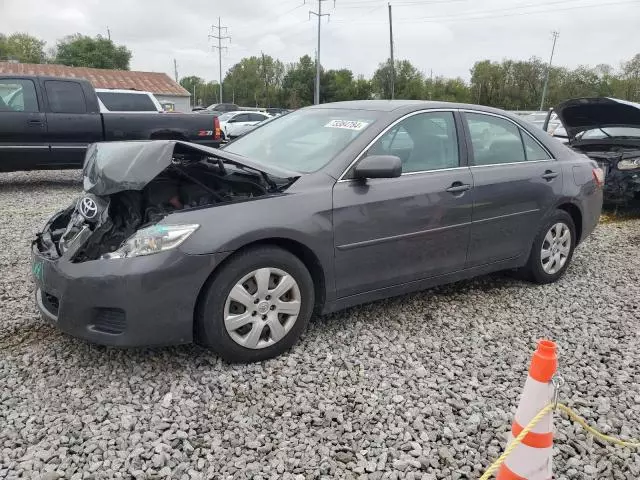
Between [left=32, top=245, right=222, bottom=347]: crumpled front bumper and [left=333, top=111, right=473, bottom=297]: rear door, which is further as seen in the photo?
[left=333, top=111, right=473, bottom=297]: rear door

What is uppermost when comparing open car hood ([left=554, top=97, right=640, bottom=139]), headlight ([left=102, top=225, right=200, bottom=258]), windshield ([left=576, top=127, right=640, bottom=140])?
open car hood ([left=554, top=97, right=640, bottom=139])

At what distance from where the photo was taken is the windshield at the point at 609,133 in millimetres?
7699

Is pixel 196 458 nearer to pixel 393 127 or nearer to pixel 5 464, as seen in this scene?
pixel 5 464

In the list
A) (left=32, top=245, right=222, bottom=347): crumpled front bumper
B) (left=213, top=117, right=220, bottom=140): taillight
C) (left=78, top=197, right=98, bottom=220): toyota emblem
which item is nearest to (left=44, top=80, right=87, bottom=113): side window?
(left=213, top=117, right=220, bottom=140): taillight

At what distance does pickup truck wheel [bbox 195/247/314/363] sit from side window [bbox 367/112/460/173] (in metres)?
1.00

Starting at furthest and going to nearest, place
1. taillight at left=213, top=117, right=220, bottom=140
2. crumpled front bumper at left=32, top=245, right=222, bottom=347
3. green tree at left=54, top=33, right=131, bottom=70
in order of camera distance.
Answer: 1. green tree at left=54, top=33, right=131, bottom=70
2. taillight at left=213, top=117, right=220, bottom=140
3. crumpled front bumper at left=32, top=245, right=222, bottom=347

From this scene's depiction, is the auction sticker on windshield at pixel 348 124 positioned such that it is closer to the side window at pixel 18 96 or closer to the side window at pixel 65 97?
the side window at pixel 65 97

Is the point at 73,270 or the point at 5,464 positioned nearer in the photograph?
the point at 5,464

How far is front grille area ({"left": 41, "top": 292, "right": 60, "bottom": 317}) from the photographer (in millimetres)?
3002

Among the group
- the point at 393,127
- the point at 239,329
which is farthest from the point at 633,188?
the point at 239,329

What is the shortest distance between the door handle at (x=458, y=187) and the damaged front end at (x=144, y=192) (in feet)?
3.91

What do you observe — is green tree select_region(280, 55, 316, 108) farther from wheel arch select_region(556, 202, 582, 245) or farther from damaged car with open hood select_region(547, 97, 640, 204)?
wheel arch select_region(556, 202, 582, 245)

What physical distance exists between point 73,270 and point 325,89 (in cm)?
7024

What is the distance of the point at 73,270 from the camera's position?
284cm
